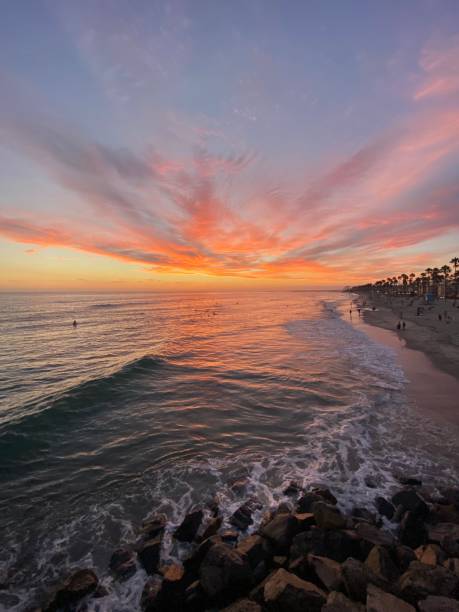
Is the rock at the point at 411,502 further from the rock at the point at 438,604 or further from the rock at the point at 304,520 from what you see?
the rock at the point at 438,604

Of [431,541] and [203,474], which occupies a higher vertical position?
[431,541]

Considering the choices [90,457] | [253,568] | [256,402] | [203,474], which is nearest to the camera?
[253,568]

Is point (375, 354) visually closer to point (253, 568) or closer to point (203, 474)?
point (203, 474)

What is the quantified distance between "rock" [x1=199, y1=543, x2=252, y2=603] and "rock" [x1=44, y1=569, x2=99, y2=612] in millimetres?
2337

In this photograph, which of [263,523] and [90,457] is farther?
[90,457]

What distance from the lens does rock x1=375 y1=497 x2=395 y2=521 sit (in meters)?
7.03

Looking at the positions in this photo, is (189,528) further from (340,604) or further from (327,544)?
(340,604)

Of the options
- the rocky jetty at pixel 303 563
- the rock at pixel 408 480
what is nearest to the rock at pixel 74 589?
the rocky jetty at pixel 303 563

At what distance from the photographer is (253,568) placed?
5.37 m

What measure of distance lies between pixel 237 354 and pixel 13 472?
762 inches

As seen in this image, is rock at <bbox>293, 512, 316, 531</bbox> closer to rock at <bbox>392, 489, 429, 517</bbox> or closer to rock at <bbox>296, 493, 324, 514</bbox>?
rock at <bbox>296, 493, 324, 514</bbox>

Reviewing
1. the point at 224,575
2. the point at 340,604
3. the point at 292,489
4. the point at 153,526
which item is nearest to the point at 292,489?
the point at 292,489

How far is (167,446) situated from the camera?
11.1 metres

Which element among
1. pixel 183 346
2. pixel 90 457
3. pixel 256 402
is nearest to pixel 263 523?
pixel 90 457
